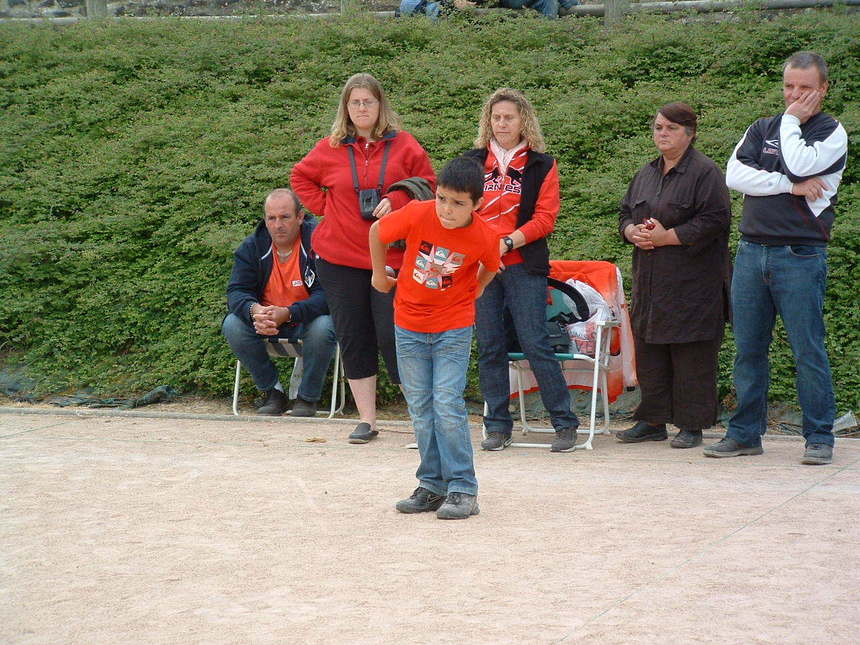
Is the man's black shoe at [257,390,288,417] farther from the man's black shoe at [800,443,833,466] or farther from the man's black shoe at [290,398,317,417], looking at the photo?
the man's black shoe at [800,443,833,466]

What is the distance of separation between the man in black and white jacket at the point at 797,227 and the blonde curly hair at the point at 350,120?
199 cm

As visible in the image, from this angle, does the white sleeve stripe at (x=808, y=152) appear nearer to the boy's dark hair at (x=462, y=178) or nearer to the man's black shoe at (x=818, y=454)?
the man's black shoe at (x=818, y=454)

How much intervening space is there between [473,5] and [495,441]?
726 centimetres

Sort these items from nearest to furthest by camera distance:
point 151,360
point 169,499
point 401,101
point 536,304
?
point 169,499 < point 536,304 < point 151,360 < point 401,101

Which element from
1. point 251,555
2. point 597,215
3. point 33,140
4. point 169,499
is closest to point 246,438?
point 169,499

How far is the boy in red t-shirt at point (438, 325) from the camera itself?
4551mm

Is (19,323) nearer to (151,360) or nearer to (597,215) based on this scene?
(151,360)

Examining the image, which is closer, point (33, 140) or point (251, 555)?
point (251, 555)

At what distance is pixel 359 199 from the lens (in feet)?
20.9

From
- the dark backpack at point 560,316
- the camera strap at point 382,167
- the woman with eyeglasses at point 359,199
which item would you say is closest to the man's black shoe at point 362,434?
the woman with eyeglasses at point 359,199

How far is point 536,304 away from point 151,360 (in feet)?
11.7

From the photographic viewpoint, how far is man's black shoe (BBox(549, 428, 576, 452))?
20.0 ft

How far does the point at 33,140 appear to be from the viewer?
1095 centimetres

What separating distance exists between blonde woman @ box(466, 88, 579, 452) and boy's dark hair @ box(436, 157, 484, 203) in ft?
5.37
